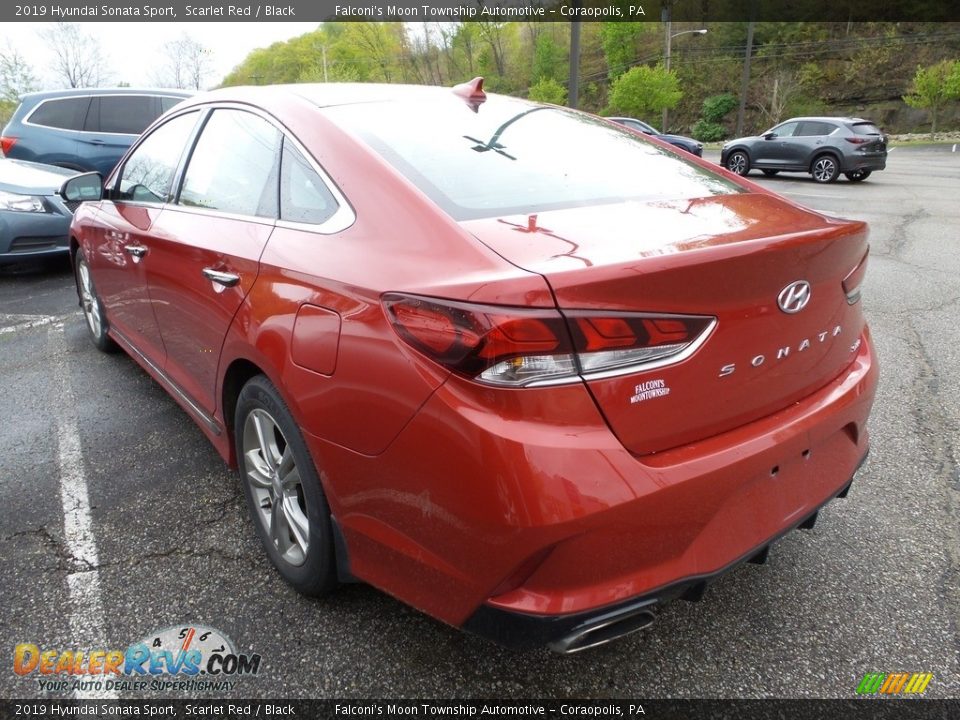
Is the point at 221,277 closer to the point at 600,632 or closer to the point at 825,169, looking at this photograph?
the point at 600,632

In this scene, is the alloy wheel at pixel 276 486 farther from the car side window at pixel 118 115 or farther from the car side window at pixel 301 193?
the car side window at pixel 118 115

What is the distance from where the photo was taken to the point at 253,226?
216 cm

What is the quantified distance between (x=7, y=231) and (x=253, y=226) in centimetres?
561

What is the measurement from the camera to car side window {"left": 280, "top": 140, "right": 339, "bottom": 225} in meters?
1.92

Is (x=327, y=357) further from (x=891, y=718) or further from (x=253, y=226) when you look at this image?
(x=891, y=718)

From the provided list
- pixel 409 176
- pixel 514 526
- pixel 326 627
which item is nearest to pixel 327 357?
pixel 409 176

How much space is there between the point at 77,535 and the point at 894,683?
275 cm

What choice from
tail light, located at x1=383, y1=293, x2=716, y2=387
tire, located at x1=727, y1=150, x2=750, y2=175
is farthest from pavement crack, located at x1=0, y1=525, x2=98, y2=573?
tire, located at x1=727, y1=150, x2=750, y2=175

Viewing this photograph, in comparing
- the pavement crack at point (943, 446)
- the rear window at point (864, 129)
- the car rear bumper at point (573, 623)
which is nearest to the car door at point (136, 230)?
the car rear bumper at point (573, 623)

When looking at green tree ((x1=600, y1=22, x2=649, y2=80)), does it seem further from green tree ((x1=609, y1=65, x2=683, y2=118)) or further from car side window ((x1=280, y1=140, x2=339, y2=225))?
car side window ((x1=280, y1=140, x2=339, y2=225))

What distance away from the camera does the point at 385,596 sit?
85.3 inches

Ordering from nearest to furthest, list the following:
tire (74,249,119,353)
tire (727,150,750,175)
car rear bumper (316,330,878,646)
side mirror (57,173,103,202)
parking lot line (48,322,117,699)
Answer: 1. car rear bumper (316,330,878,646)
2. parking lot line (48,322,117,699)
3. side mirror (57,173,103,202)
4. tire (74,249,119,353)
5. tire (727,150,750,175)

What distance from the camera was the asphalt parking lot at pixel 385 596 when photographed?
186 centimetres

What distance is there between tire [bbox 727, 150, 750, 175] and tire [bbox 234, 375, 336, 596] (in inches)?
758
